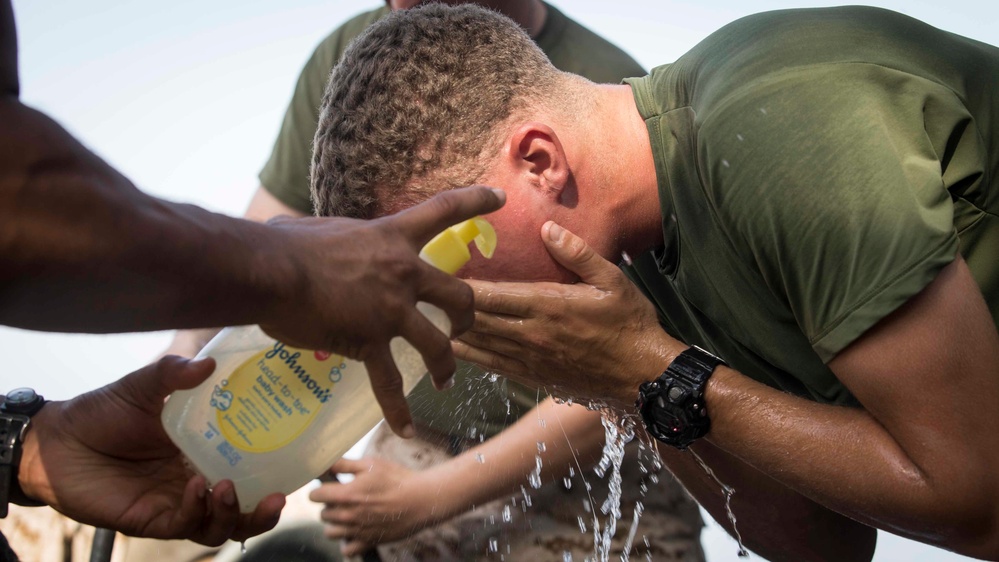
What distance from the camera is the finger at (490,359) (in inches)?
78.4

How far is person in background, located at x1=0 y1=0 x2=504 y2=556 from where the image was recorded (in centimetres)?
113

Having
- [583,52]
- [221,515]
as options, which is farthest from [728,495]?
[583,52]

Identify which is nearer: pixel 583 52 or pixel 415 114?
pixel 415 114

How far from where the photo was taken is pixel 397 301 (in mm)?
1384

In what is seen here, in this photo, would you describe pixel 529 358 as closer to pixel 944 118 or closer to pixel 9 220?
pixel 944 118

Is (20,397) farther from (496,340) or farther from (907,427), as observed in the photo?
(907,427)

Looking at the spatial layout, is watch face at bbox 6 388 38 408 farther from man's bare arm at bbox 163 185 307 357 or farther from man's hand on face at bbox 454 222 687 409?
man's bare arm at bbox 163 185 307 357

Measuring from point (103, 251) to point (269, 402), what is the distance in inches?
17.7

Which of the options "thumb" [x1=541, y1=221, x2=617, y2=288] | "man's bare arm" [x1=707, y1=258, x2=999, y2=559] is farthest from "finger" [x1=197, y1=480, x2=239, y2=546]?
"man's bare arm" [x1=707, y1=258, x2=999, y2=559]

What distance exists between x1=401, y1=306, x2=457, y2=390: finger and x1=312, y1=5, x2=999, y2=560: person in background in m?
0.36

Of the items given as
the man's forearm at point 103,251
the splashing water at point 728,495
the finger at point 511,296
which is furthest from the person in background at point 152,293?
the splashing water at point 728,495

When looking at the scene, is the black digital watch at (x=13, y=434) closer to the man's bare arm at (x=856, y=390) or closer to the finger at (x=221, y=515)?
the finger at (x=221, y=515)

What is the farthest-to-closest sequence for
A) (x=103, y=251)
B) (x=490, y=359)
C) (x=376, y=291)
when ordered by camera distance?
1. (x=490, y=359)
2. (x=376, y=291)
3. (x=103, y=251)

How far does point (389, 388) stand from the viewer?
57.4 inches
